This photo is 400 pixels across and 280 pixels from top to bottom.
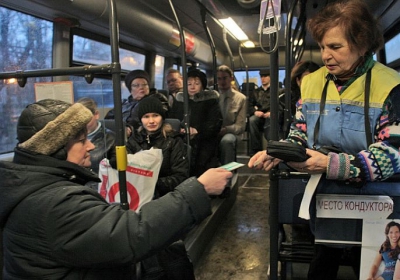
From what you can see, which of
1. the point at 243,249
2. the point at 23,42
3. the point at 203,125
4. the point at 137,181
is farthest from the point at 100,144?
the point at 23,42

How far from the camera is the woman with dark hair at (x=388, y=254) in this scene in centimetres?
119

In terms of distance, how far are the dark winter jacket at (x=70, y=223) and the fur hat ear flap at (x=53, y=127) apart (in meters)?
0.03

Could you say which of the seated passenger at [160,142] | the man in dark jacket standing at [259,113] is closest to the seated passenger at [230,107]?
the seated passenger at [160,142]

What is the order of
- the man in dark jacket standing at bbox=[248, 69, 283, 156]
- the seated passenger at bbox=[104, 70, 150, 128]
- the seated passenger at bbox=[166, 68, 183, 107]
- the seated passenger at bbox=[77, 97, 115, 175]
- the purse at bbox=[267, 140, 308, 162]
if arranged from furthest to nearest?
the man in dark jacket standing at bbox=[248, 69, 283, 156]
the seated passenger at bbox=[166, 68, 183, 107]
the seated passenger at bbox=[104, 70, 150, 128]
the seated passenger at bbox=[77, 97, 115, 175]
the purse at bbox=[267, 140, 308, 162]

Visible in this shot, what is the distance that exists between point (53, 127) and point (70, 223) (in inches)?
12.1

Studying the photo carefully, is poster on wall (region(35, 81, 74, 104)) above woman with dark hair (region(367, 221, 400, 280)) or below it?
above

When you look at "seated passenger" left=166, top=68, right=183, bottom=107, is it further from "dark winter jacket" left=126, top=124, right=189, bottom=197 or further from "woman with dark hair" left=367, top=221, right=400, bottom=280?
"woman with dark hair" left=367, top=221, right=400, bottom=280

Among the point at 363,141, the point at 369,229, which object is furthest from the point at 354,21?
the point at 369,229

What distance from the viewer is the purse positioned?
1.16 meters

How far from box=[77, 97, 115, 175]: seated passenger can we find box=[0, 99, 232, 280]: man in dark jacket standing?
0.47 meters

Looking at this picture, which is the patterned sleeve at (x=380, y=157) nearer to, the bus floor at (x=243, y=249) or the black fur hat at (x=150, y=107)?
the bus floor at (x=243, y=249)

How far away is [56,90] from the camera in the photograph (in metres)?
1.69

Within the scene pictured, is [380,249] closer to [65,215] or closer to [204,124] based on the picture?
[65,215]

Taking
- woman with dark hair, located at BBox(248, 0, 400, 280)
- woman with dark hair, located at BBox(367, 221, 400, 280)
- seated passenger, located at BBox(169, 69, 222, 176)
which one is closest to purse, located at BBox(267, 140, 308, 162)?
woman with dark hair, located at BBox(248, 0, 400, 280)
